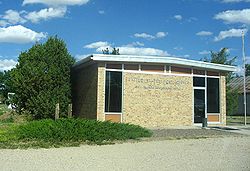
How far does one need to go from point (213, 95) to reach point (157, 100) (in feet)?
14.9

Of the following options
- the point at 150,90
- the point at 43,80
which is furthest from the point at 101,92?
the point at 43,80

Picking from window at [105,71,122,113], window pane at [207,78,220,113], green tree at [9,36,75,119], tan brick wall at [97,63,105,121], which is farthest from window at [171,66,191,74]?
green tree at [9,36,75,119]

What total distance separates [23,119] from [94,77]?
570cm

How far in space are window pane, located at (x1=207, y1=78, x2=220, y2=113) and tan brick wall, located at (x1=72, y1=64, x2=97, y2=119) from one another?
7.93 m

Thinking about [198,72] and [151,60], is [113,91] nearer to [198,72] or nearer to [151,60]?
[151,60]

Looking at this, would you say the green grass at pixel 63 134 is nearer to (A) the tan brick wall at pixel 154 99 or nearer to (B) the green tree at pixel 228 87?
(A) the tan brick wall at pixel 154 99

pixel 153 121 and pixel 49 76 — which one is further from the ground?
pixel 49 76

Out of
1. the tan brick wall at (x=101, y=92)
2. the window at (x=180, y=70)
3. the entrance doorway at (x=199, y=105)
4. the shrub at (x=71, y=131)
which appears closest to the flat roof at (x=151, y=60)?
the window at (x=180, y=70)

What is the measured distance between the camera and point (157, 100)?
2175 centimetres

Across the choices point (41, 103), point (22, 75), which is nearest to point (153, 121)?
point (41, 103)

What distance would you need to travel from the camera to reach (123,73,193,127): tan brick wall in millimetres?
21016

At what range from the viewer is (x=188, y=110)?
22750mm

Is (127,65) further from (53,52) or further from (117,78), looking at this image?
(53,52)

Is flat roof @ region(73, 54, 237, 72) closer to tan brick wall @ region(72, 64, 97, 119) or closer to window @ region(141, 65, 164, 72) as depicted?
window @ region(141, 65, 164, 72)
